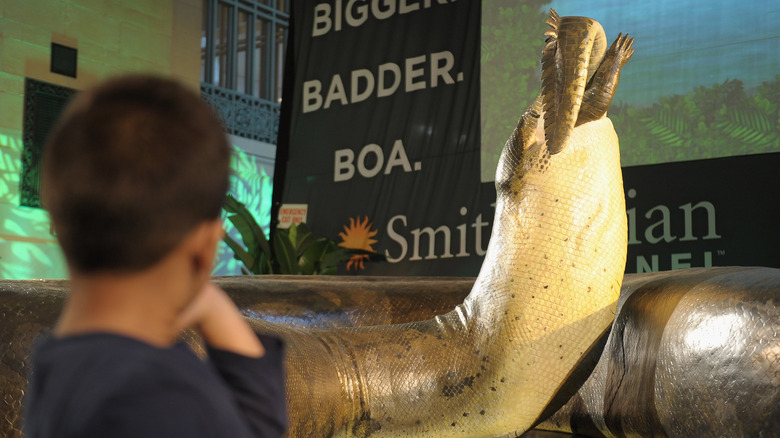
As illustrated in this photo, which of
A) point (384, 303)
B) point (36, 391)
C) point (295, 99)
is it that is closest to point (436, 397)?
point (384, 303)

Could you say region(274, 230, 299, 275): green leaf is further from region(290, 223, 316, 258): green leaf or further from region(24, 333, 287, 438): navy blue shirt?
region(24, 333, 287, 438): navy blue shirt

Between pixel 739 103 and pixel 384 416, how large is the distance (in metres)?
2.99

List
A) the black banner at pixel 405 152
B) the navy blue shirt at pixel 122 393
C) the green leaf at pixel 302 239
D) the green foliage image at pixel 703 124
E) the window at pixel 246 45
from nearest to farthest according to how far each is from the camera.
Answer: the navy blue shirt at pixel 122 393, the green foliage image at pixel 703 124, the black banner at pixel 405 152, the green leaf at pixel 302 239, the window at pixel 246 45

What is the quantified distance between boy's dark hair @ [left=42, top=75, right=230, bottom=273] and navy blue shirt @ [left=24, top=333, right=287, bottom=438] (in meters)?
0.04

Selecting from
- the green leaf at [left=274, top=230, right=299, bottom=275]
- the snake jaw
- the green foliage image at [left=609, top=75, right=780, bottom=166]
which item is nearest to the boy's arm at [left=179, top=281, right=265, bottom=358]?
the snake jaw

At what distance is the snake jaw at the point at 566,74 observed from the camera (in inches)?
40.4

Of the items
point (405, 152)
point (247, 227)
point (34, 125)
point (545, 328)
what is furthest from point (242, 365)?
point (34, 125)

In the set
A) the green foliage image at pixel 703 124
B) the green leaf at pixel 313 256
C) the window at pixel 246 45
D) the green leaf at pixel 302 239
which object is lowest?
the green leaf at pixel 313 256

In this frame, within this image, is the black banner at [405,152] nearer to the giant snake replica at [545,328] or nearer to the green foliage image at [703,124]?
the green foliage image at [703,124]

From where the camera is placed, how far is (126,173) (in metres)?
0.35

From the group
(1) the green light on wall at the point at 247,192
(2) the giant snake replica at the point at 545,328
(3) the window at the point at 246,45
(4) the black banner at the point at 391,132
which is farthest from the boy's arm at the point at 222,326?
(3) the window at the point at 246,45

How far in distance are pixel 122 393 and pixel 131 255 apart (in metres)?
0.06

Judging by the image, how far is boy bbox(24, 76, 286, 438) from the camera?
1.14 feet

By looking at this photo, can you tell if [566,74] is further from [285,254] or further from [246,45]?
[246,45]
